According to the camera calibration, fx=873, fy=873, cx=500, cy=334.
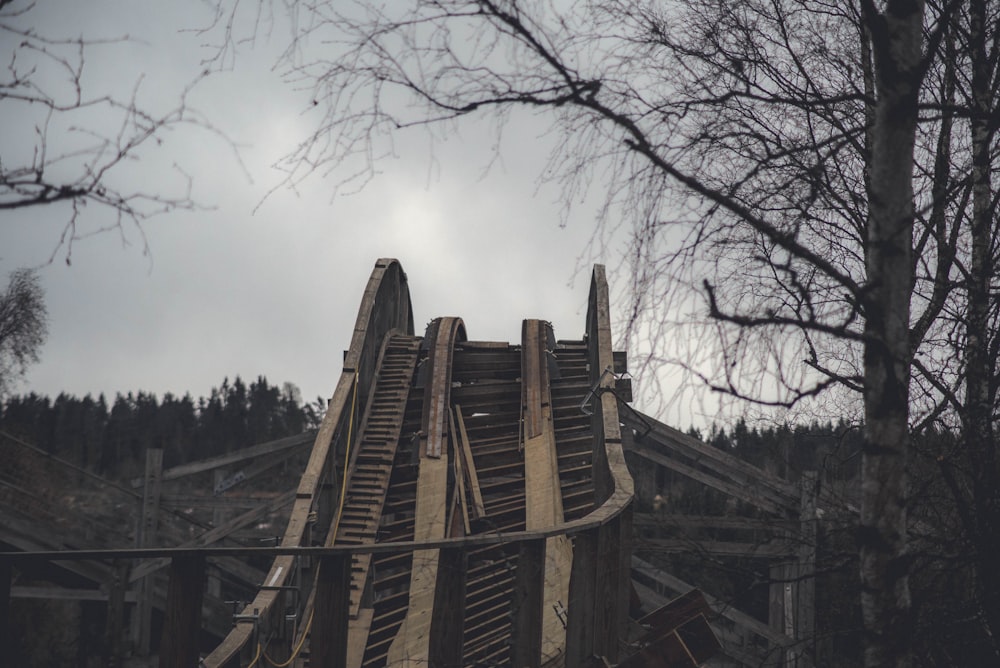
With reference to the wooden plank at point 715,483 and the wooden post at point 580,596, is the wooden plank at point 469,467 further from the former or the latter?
the wooden post at point 580,596

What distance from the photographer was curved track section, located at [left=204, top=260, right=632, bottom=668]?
428 cm

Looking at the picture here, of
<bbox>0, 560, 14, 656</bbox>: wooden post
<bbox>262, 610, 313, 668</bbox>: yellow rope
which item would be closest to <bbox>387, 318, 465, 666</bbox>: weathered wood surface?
<bbox>262, 610, 313, 668</bbox>: yellow rope

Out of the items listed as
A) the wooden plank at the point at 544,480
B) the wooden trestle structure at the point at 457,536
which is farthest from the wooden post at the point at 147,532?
the wooden plank at the point at 544,480

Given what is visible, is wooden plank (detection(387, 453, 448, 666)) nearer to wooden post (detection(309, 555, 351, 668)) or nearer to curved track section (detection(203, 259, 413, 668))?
curved track section (detection(203, 259, 413, 668))

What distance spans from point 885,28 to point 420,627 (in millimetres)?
5578

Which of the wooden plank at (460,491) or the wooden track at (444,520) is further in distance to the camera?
the wooden plank at (460,491)

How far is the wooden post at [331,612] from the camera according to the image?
383cm

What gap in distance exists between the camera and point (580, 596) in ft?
15.2

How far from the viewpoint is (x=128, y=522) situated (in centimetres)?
2491

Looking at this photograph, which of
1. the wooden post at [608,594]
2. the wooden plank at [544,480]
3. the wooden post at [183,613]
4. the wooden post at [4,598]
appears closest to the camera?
the wooden post at [4,598]

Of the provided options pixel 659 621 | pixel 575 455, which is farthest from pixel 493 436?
pixel 659 621

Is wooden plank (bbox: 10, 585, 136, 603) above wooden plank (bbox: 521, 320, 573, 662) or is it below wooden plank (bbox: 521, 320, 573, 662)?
below

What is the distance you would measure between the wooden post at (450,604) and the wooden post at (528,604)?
1.02 ft

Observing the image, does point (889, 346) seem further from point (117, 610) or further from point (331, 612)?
point (117, 610)
